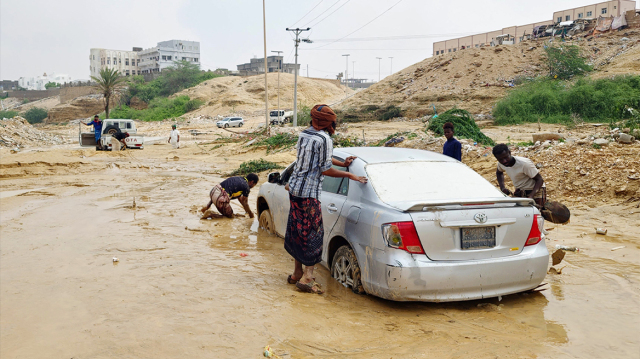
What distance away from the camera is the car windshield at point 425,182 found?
4.40m

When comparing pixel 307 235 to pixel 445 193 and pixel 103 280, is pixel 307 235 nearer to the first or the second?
pixel 445 193

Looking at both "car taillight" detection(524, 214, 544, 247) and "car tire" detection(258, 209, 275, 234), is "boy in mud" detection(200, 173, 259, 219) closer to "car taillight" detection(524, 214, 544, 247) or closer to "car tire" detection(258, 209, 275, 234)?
"car tire" detection(258, 209, 275, 234)

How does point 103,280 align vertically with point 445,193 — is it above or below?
below

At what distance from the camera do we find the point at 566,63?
32.3 metres

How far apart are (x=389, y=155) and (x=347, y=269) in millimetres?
1321

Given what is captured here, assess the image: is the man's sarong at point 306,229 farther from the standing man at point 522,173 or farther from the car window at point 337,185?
the standing man at point 522,173

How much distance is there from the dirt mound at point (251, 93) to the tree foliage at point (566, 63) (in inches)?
1537

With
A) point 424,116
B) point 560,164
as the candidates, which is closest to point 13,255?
point 560,164

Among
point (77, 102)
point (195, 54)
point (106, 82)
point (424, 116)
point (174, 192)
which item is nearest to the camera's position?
point (174, 192)

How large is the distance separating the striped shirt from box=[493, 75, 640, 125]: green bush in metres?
20.8

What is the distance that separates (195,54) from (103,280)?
122074 mm

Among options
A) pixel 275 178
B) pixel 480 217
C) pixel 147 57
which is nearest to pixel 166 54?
pixel 147 57

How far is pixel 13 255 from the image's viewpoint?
6453 mm

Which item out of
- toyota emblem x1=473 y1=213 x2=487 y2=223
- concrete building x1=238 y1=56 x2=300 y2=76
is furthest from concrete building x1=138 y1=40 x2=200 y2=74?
toyota emblem x1=473 y1=213 x2=487 y2=223
